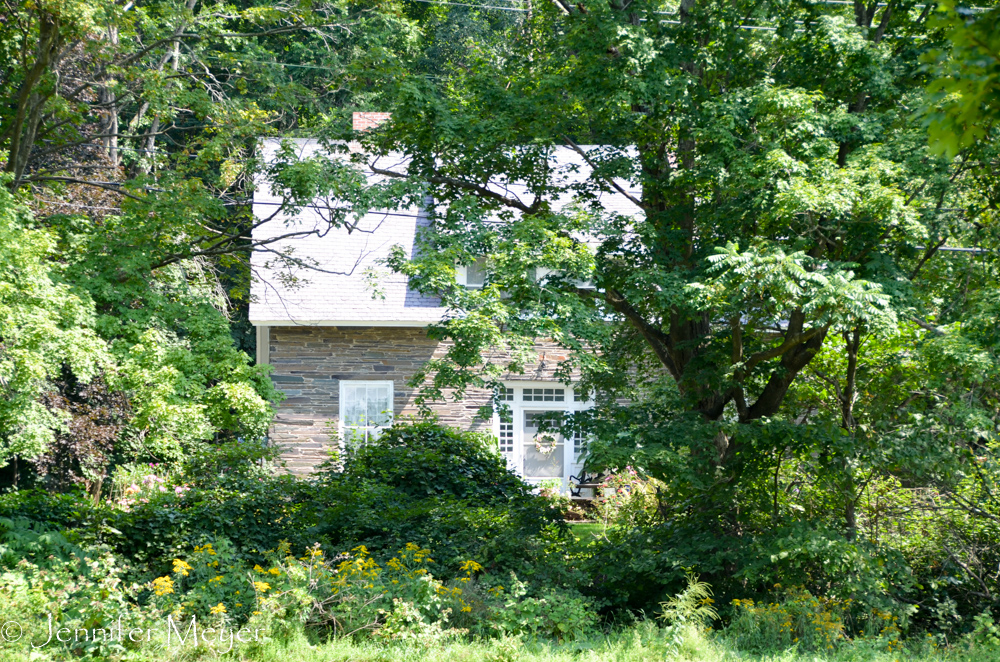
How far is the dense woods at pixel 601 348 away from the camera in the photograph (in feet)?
23.7

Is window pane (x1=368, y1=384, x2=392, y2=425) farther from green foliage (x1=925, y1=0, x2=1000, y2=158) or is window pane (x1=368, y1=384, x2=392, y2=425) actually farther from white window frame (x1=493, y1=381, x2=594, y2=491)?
green foliage (x1=925, y1=0, x2=1000, y2=158)

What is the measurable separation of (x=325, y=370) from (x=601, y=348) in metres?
7.37

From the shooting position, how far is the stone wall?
1511cm

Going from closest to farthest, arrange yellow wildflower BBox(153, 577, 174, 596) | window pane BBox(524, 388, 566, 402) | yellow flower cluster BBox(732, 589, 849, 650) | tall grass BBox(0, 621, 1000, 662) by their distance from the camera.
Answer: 1. tall grass BBox(0, 621, 1000, 662)
2. yellow wildflower BBox(153, 577, 174, 596)
3. yellow flower cluster BBox(732, 589, 849, 650)
4. window pane BBox(524, 388, 566, 402)

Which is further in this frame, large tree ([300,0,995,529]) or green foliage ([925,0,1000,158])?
large tree ([300,0,995,529])

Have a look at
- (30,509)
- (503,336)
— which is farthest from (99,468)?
(503,336)

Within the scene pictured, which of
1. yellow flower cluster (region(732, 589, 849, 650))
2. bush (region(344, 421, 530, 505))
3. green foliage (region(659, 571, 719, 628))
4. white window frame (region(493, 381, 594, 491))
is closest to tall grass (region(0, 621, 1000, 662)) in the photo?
green foliage (region(659, 571, 719, 628))

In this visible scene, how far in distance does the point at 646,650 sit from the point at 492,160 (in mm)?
5933

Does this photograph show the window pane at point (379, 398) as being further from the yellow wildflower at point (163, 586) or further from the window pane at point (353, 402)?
the yellow wildflower at point (163, 586)

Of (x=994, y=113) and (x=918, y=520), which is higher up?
(x=994, y=113)

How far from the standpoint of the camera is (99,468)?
1188 cm

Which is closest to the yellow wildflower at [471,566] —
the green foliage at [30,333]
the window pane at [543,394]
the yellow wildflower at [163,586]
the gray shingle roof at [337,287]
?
the yellow wildflower at [163,586]

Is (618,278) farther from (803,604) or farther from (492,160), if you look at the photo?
(803,604)

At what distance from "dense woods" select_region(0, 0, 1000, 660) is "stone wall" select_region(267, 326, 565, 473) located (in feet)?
11.8
